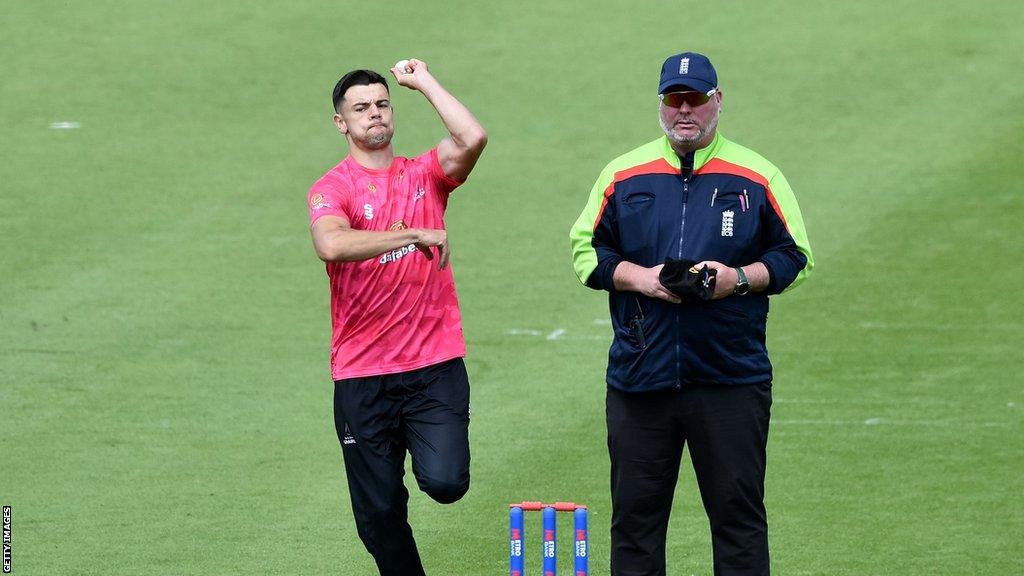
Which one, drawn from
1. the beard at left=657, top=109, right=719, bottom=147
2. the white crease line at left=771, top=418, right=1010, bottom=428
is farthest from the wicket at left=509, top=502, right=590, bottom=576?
the white crease line at left=771, top=418, right=1010, bottom=428

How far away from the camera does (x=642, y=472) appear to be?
7.02 m

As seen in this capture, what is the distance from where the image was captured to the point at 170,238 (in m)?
13.6

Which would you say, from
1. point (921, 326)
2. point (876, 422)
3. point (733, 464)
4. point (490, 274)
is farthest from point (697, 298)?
point (490, 274)

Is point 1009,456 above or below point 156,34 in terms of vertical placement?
below

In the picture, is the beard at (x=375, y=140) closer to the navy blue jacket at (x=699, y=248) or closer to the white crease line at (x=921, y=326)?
the navy blue jacket at (x=699, y=248)

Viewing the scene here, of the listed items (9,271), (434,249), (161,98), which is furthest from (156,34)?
(434,249)

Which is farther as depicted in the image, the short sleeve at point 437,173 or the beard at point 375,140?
the short sleeve at point 437,173

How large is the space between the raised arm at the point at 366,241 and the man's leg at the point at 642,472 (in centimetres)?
95

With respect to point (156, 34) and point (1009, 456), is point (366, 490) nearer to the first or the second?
point (1009, 456)

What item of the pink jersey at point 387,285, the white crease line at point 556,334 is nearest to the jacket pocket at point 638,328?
the pink jersey at point 387,285

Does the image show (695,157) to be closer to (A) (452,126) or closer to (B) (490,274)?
(A) (452,126)

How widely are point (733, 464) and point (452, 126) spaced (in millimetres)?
1792

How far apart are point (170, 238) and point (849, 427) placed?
576cm

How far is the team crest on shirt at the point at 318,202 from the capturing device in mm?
7172
